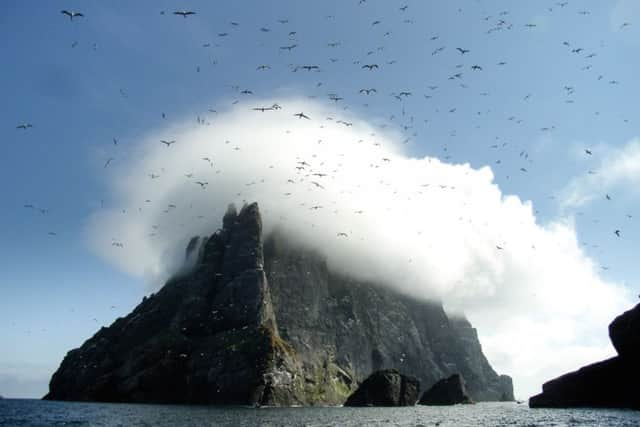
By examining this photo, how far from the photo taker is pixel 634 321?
9788 centimetres

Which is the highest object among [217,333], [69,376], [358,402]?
[217,333]

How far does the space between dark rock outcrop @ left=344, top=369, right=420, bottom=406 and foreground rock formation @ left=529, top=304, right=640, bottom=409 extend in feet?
247

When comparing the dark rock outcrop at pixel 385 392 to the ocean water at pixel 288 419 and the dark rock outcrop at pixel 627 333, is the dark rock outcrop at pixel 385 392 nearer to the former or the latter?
the ocean water at pixel 288 419

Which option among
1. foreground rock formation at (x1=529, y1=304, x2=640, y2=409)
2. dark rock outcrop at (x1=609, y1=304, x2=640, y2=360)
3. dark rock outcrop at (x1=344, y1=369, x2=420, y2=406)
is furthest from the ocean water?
dark rock outcrop at (x1=344, y1=369, x2=420, y2=406)

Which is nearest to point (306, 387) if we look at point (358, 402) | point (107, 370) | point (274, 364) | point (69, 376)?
point (358, 402)

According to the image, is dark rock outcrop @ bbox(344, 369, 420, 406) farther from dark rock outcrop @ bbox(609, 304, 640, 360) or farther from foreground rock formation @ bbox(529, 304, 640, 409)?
dark rock outcrop @ bbox(609, 304, 640, 360)

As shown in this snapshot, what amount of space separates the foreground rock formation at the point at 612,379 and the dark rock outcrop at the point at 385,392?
75234mm

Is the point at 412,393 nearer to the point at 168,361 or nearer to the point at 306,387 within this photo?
the point at 306,387

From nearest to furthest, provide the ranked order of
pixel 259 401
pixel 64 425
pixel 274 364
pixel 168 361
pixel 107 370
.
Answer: pixel 64 425, pixel 259 401, pixel 274 364, pixel 168 361, pixel 107 370

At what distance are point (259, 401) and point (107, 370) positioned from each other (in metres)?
80.4

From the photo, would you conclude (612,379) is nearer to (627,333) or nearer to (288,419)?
(627,333)

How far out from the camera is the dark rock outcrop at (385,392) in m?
184

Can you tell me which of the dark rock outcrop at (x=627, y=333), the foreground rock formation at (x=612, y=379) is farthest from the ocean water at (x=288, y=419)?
the dark rock outcrop at (x=627, y=333)

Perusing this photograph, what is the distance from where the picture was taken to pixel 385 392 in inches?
7274
